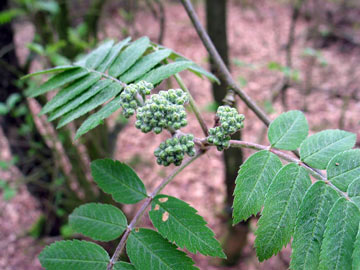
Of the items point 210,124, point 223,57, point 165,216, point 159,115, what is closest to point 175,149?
point 159,115

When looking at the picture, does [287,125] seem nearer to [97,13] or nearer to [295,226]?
[295,226]

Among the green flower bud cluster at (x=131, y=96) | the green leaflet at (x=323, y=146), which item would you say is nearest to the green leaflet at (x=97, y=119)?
the green flower bud cluster at (x=131, y=96)

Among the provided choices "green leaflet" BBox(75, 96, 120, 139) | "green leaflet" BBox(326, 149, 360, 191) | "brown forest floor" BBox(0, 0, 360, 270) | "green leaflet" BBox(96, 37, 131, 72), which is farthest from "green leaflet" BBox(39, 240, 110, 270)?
"brown forest floor" BBox(0, 0, 360, 270)

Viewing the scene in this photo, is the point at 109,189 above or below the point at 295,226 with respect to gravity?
above

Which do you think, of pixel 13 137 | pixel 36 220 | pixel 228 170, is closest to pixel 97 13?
pixel 13 137

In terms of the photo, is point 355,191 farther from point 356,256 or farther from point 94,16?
point 94,16

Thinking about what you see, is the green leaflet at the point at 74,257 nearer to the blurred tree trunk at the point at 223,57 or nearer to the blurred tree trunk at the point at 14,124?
the blurred tree trunk at the point at 223,57
